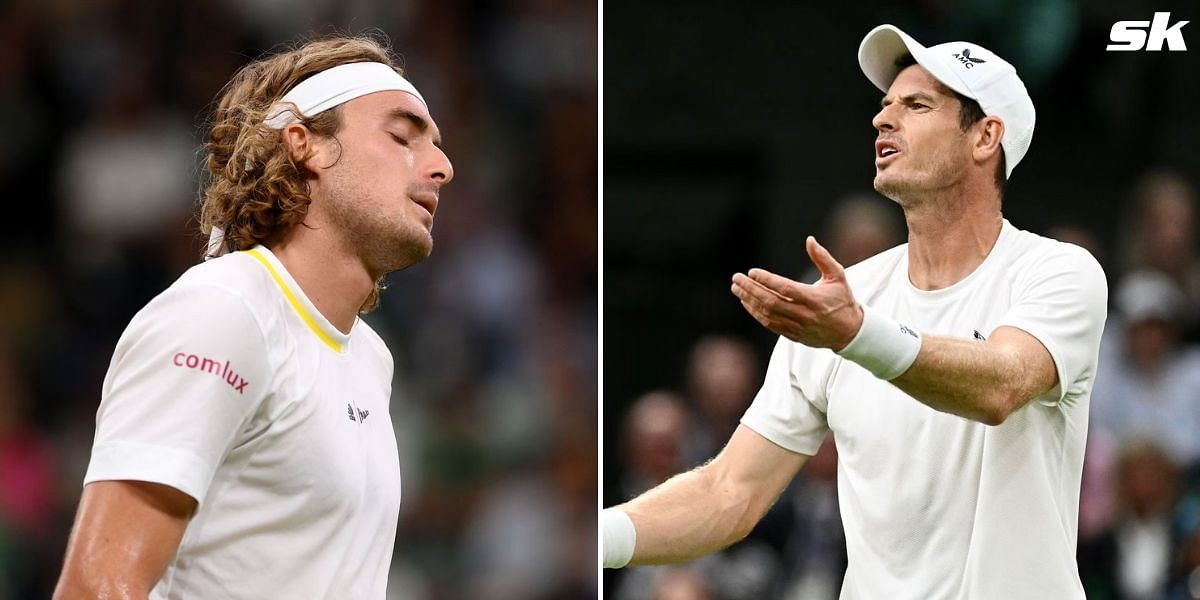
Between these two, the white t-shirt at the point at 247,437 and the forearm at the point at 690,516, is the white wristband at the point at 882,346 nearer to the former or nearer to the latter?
the forearm at the point at 690,516

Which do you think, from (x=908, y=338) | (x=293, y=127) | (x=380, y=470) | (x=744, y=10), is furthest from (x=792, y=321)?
(x=744, y=10)

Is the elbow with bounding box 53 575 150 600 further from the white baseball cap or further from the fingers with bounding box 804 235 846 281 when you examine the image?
the white baseball cap

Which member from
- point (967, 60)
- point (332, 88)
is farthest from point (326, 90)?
point (967, 60)

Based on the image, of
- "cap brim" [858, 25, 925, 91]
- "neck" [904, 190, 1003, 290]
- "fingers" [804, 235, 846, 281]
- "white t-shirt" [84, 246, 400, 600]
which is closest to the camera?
"white t-shirt" [84, 246, 400, 600]

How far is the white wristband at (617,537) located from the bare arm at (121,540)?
1106 mm

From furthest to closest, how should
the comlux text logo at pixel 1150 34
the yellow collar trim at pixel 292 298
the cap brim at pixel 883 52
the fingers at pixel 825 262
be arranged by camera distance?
the comlux text logo at pixel 1150 34 < the cap brim at pixel 883 52 < the yellow collar trim at pixel 292 298 < the fingers at pixel 825 262

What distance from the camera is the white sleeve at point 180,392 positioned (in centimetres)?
224

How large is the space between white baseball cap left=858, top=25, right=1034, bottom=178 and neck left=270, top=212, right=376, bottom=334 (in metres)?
1.21

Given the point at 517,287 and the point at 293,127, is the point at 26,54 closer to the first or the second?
the point at 517,287

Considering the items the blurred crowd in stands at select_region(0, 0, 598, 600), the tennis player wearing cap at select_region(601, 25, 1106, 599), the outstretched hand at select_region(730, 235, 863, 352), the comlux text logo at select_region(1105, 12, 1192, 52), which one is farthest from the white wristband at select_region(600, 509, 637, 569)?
the comlux text logo at select_region(1105, 12, 1192, 52)

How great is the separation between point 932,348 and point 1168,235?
11.6 feet

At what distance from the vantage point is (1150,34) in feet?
18.0

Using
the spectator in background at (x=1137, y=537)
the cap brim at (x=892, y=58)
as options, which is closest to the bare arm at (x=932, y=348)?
the cap brim at (x=892, y=58)

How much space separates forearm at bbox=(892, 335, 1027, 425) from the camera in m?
2.68
